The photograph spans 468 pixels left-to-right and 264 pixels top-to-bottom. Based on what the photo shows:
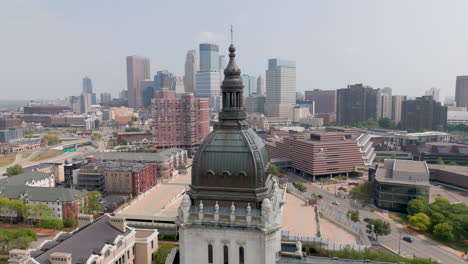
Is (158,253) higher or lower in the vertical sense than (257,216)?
lower

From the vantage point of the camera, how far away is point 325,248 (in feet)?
271

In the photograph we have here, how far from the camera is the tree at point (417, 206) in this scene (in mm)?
117787

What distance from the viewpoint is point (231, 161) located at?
34.3 metres

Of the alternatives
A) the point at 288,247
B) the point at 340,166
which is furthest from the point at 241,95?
the point at 340,166

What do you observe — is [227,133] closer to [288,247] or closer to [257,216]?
[257,216]

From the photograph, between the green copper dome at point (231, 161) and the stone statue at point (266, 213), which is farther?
the green copper dome at point (231, 161)

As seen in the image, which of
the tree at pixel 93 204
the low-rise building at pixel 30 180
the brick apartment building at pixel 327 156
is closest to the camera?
the tree at pixel 93 204

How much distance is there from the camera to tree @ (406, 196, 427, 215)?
11779cm

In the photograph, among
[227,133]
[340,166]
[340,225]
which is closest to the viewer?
[227,133]

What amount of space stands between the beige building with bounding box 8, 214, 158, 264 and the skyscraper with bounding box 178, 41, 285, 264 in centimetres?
3696

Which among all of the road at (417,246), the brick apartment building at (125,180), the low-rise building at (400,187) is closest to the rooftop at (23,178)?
the brick apartment building at (125,180)

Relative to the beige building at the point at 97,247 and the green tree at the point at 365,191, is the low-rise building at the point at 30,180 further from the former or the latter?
the green tree at the point at 365,191

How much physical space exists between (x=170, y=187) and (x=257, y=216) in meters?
110

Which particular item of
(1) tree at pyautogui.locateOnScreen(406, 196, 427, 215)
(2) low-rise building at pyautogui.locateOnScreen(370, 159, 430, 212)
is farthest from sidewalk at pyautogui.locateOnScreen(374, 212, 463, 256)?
(2) low-rise building at pyautogui.locateOnScreen(370, 159, 430, 212)
